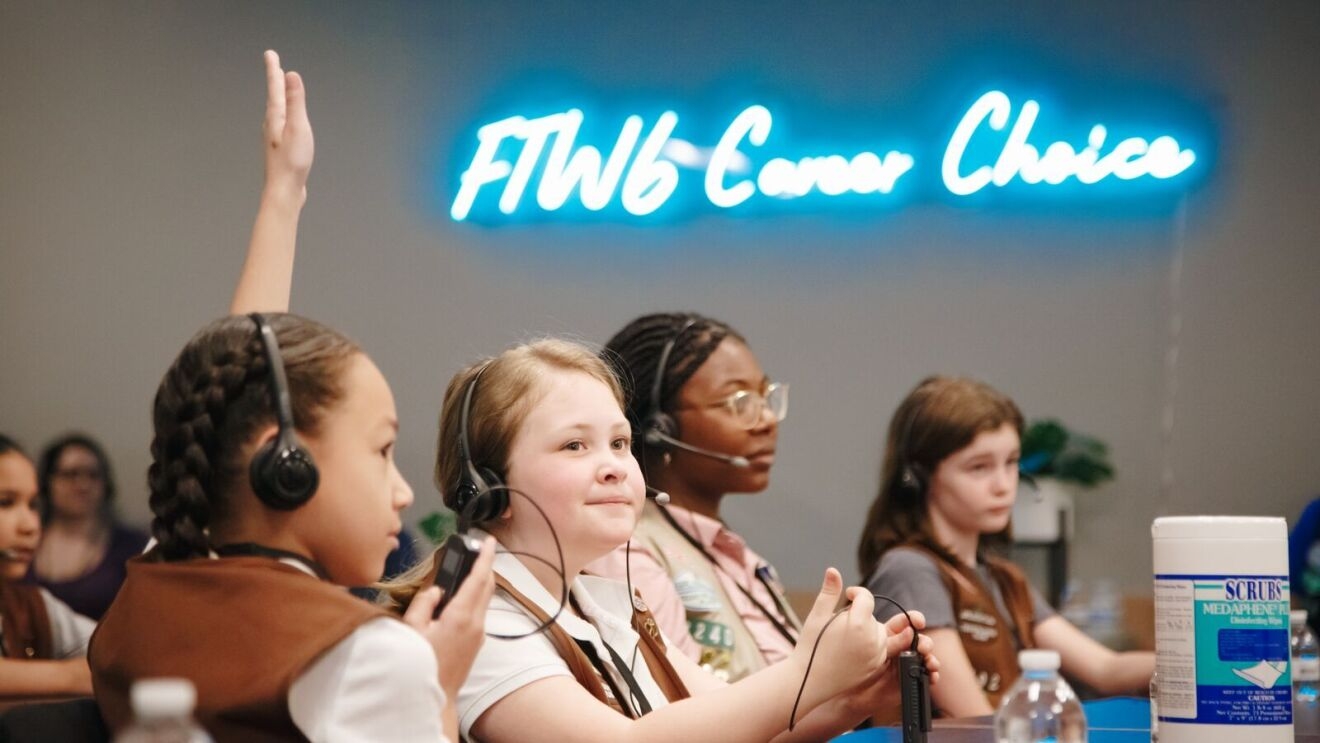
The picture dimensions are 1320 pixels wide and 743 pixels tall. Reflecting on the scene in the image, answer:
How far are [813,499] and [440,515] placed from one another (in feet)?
4.58

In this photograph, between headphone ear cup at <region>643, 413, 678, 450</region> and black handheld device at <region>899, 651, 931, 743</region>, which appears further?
headphone ear cup at <region>643, 413, 678, 450</region>

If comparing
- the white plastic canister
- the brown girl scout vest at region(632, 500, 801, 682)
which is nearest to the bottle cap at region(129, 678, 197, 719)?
the white plastic canister

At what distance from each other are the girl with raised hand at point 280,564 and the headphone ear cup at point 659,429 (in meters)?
1.52

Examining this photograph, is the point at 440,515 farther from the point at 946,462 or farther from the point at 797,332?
the point at 946,462

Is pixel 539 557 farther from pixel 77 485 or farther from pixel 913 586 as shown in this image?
pixel 77 485

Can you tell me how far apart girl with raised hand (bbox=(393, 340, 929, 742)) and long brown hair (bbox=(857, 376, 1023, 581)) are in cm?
124

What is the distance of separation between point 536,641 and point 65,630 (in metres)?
3.06

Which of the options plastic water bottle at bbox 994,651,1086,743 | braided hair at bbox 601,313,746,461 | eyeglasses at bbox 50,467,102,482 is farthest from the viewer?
eyeglasses at bbox 50,467,102,482

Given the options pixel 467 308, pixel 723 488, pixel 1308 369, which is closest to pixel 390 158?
pixel 467 308

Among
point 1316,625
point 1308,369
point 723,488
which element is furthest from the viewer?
point 1308,369

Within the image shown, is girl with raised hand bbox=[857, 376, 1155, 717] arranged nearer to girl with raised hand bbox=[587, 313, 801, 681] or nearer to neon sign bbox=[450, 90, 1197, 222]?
girl with raised hand bbox=[587, 313, 801, 681]

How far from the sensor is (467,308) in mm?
5594

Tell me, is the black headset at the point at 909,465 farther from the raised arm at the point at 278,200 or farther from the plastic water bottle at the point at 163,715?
the plastic water bottle at the point at 163,715

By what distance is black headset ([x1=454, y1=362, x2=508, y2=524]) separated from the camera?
6.02 ft
